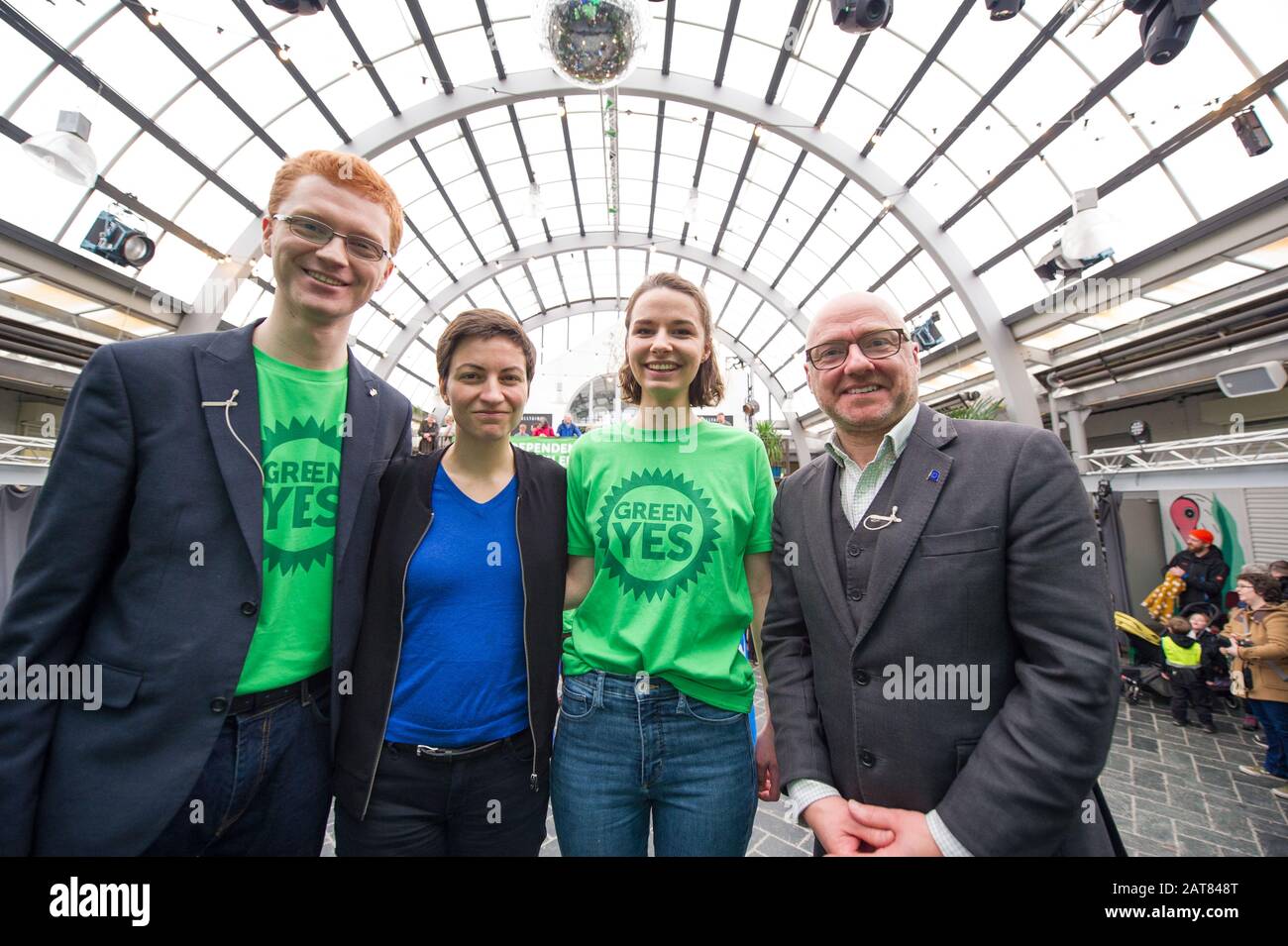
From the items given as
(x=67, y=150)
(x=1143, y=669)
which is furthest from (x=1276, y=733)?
(x=67, y=150)

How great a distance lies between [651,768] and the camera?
1209mm

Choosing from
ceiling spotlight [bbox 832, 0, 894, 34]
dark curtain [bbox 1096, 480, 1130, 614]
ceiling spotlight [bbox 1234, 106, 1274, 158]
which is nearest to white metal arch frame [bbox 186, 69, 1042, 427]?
dark curtain [bbox 1096, 480, 1130, 614]

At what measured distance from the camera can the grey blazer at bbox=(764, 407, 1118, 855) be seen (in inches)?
36.4

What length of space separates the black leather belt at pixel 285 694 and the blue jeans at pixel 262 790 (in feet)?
0.04

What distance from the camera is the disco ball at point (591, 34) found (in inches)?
100

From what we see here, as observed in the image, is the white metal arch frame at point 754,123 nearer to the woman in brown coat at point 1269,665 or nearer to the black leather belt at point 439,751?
the woman in brown coat at point 1269,665

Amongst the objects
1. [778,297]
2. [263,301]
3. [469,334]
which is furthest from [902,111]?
[263,301]

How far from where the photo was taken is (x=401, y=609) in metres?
1.25

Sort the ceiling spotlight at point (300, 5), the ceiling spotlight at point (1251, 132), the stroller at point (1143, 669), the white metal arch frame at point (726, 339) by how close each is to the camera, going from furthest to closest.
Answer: the white metal arch frame at point (726, 339) → the stroller at point (1143, 669) → the ceiling spotlight at point (1251, 132) → the ceiling spotlight at point (300, 5)

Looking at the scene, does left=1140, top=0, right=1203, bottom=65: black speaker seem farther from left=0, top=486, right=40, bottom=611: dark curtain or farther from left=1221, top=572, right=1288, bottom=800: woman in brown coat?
left=0, top=486, right=40, bottom=611: dark curtain

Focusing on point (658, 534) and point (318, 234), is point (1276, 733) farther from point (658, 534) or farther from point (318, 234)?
point (318, 234)

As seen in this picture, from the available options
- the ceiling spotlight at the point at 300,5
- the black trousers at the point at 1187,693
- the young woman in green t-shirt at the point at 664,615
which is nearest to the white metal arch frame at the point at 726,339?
the black trousers at the point at 1187,693

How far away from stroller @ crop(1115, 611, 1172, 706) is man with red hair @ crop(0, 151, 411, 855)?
25.1 feet

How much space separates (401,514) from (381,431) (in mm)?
241
